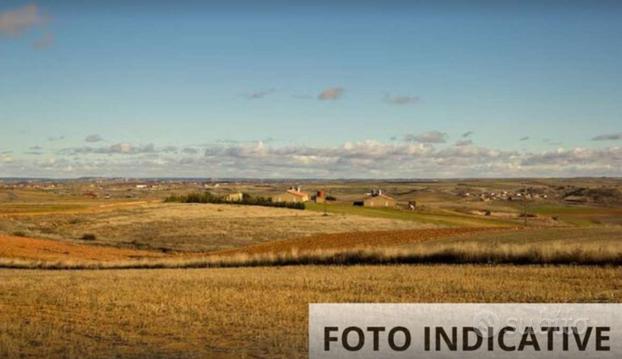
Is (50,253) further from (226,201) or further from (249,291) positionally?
(226,201)

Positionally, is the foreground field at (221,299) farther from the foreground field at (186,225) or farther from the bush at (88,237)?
the bush at (88,237)

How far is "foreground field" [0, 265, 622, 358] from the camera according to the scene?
15.3 meters

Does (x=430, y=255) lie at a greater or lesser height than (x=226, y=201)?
greater

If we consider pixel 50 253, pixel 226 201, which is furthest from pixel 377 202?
pixel 50 253

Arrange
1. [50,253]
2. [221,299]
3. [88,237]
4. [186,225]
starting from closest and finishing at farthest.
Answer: [221,299] < [50,253] < [88,237] < [186,225]

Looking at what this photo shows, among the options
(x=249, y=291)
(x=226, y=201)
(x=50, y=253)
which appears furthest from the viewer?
(x=226, y=201)

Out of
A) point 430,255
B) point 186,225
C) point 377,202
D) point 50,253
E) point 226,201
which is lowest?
point 377,202

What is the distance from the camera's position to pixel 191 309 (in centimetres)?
2008

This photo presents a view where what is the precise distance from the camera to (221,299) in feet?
72.3

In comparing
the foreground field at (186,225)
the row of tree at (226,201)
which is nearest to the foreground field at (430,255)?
the foreground field at (186,225)

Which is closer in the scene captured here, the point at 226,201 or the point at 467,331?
the point at 467,331

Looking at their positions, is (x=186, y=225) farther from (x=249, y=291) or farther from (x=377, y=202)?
(x=377, y=202)

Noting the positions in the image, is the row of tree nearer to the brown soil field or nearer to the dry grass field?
the brown soil field

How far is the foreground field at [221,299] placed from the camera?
602 inches
